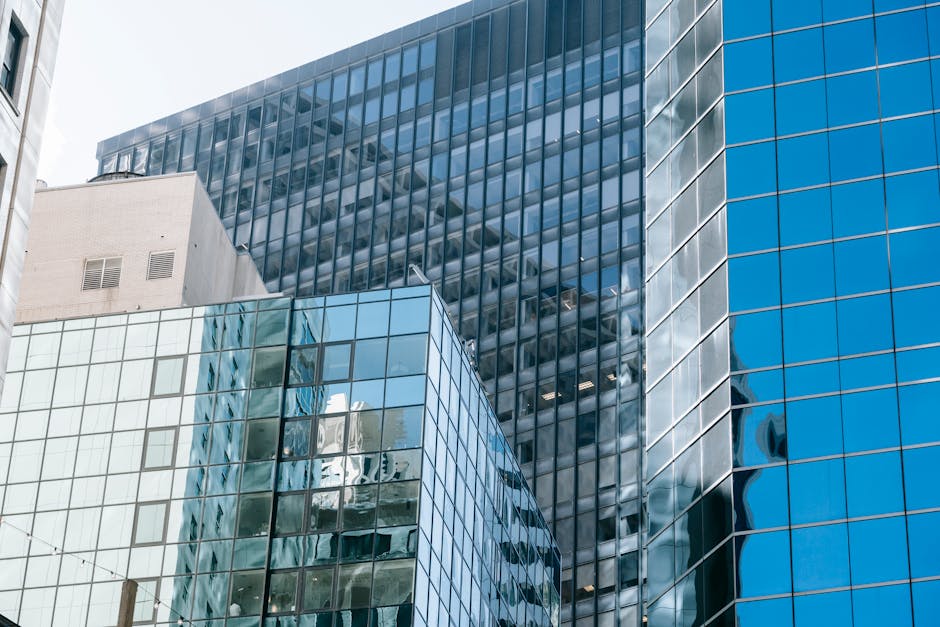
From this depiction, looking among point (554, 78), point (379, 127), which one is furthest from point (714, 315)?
point (379, 127)

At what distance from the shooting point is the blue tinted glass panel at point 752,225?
76.6 metres

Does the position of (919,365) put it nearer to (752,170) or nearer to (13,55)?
(752,170)

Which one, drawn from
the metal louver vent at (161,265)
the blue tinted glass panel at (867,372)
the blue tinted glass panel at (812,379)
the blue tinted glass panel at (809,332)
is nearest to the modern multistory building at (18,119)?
the blue tinted glass panel at (812,379)

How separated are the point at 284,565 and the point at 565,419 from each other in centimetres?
5836

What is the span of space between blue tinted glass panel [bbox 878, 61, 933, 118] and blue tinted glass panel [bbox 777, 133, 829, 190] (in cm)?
315

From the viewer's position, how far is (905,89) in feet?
255

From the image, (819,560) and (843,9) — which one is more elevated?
(843,9)

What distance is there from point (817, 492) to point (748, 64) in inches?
863

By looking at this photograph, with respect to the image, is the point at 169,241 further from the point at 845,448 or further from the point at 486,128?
the point at 486,128

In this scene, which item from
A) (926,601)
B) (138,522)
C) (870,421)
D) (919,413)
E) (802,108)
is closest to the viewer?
(926,601)

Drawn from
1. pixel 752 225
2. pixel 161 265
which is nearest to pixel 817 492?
pixel 752 225

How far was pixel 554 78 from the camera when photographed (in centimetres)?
14825

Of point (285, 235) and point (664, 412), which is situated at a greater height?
point (285, 235)

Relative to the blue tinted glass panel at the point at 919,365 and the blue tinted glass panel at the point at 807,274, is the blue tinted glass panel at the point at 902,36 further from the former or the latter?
the blue tinted glass panel at the point at 919,365
